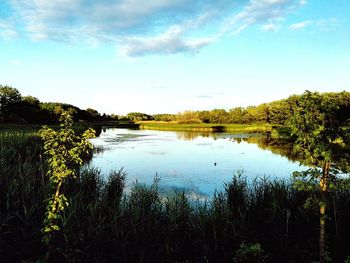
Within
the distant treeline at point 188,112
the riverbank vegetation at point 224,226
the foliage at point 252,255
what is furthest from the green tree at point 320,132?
the distant treeline at point 188,112

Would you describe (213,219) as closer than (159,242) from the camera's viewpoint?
No

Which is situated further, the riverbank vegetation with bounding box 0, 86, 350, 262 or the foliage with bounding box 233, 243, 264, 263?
A: the foliage with bounding box 233, 243, 264, 263

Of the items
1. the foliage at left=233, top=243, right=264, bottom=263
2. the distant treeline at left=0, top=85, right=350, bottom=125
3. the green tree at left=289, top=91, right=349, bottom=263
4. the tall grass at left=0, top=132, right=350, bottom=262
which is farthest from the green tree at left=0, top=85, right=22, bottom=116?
the green tree at left=289, top=91, right=349, bottom=263

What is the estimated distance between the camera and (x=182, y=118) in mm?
103000

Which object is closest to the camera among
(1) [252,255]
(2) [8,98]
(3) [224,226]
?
(1) [252,255]

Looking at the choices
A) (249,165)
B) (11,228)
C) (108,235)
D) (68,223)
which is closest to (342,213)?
(108,235)

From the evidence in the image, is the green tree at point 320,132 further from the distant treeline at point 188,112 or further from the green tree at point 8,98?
the green tree at point 8,98

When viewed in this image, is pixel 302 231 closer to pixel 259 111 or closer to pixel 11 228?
pixel 11 228

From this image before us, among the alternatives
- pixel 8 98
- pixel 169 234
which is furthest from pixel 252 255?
pixel 8 98

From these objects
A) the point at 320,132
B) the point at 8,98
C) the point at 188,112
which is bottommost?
the point at 320,132

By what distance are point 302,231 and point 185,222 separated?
2.43 metres

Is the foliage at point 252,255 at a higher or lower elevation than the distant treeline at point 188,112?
lower

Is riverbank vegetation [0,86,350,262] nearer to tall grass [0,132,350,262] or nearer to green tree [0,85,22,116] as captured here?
tall grass [0,132,350,262]

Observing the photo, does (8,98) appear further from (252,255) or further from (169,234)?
(252,255)
